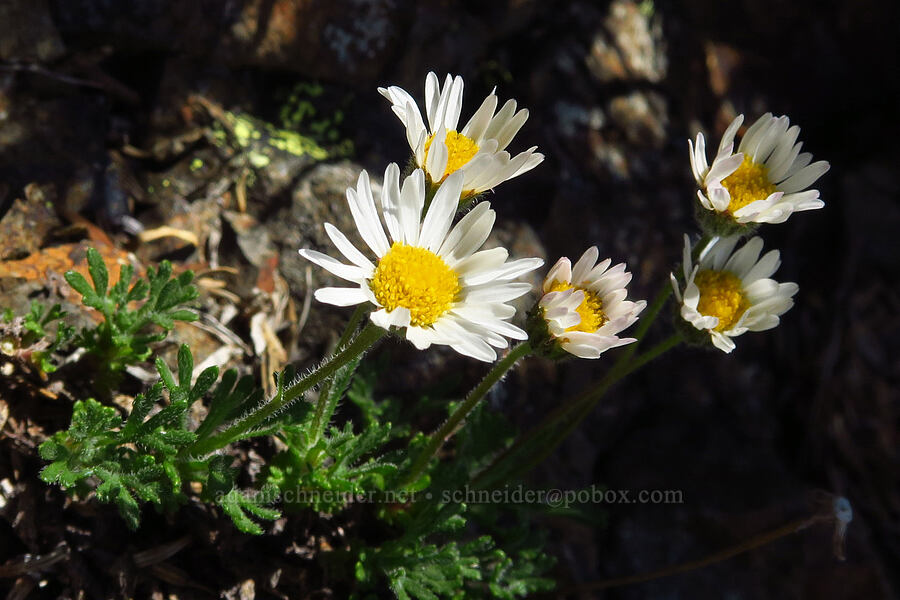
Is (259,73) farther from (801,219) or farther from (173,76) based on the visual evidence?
(801,219)

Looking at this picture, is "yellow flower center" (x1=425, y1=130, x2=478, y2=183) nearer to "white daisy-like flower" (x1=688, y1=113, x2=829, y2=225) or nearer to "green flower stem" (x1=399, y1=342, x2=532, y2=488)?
"green flower stem" (x1=399, y1=342, x2=532, y2=488)

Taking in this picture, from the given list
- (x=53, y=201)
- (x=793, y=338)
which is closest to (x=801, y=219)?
(x=793, y=338)

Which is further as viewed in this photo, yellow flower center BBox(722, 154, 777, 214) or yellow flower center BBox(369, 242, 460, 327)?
yellow flower center BBox(722, 154, 777, 214)

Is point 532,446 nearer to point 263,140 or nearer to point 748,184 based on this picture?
point 748,184

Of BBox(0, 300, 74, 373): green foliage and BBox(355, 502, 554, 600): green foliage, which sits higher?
BBox(0, 300, 74, 373): green foliage

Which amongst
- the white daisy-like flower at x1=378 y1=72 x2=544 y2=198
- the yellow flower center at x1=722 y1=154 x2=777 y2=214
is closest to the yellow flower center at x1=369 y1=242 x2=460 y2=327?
the white daisy-like flower at x1=378 y1=72 x2=544 y2=198

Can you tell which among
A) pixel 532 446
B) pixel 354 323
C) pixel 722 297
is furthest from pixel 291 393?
pixel 722 297
